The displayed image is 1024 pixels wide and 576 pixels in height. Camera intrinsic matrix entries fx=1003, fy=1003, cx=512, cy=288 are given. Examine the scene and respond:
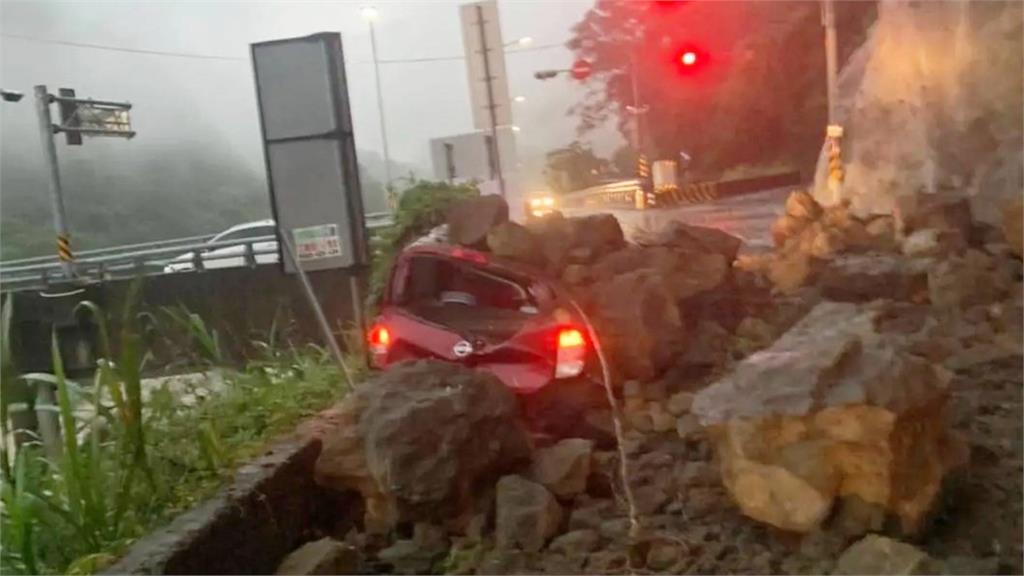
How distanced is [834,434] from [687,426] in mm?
364

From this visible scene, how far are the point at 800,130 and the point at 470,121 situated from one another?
1.17 meters

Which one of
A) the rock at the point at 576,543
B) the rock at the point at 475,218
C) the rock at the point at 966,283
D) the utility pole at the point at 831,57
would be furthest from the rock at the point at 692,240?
the utility pole at the point at 831,57

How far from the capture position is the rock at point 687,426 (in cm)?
177

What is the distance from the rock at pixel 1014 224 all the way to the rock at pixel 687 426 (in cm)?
112

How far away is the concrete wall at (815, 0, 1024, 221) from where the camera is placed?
310cm

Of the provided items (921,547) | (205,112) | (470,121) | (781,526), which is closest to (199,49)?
(205,112)

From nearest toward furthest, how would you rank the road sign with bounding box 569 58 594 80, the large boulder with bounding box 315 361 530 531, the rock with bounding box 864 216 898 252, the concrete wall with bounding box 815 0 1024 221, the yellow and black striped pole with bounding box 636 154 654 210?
the large boulder with bounding box 315 361 530 531
the road sign with bounding box 569 58 594 80
the yellow and black striped pole with bounding box 636 154 654 210
the rock with bounding box 864 216 898 252
the concrete wall with bounding box 815 0 1024 221

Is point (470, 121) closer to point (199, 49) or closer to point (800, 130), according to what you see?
point (199, 49)

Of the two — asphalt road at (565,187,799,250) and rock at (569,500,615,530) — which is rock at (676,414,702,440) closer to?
rock at (569,500,615,530)

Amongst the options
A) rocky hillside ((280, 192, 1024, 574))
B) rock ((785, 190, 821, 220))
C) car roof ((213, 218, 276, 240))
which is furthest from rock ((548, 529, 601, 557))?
rock ((785, 190, 821, 220))

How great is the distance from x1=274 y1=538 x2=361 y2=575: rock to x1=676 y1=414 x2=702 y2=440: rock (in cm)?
61

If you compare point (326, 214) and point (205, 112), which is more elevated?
point (205, 112)

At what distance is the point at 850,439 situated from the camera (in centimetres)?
147

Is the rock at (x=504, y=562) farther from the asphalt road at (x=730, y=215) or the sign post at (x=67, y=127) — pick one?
the sign post at (x=67, y=127)
